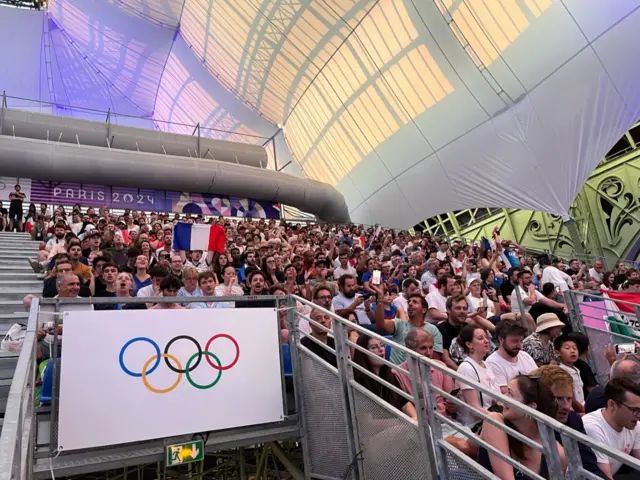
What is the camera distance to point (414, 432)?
3711mm

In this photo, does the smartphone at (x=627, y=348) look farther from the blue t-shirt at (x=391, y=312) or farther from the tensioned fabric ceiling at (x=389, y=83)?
the tensioned fabric ceiling at (x=389, y=83)

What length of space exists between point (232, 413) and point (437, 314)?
3.39 metres

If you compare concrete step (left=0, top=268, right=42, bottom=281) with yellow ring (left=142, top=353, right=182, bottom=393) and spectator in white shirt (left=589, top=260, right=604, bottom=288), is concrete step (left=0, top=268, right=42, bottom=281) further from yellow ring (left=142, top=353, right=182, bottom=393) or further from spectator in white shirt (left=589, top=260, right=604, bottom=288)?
spectator in white shirt (left=589, top=260, right=604, bottom=288)

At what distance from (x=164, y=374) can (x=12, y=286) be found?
3.73 m

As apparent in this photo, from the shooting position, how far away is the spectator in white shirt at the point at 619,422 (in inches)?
135

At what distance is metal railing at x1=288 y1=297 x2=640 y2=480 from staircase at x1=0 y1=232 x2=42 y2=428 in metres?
2.53

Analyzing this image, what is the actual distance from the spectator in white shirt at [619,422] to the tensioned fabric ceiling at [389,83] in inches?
563

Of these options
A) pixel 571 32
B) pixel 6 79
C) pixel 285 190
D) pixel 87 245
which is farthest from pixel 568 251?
pixel 6 79

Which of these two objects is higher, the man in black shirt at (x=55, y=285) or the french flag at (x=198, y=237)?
the french flag at (x=198, y=237)

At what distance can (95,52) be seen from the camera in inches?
1287

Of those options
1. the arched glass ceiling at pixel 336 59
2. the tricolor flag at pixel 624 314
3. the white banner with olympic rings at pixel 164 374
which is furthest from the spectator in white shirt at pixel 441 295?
the arched glass ceiling at pixel 336 59

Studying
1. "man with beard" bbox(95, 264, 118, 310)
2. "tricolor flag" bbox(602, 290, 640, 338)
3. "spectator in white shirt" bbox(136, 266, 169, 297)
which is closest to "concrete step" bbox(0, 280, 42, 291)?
"man with beard" bbox(95, 264, 118, 310)

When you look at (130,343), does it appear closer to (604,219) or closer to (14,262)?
(14,262)

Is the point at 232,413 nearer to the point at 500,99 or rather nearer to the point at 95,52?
the point at 500,99
